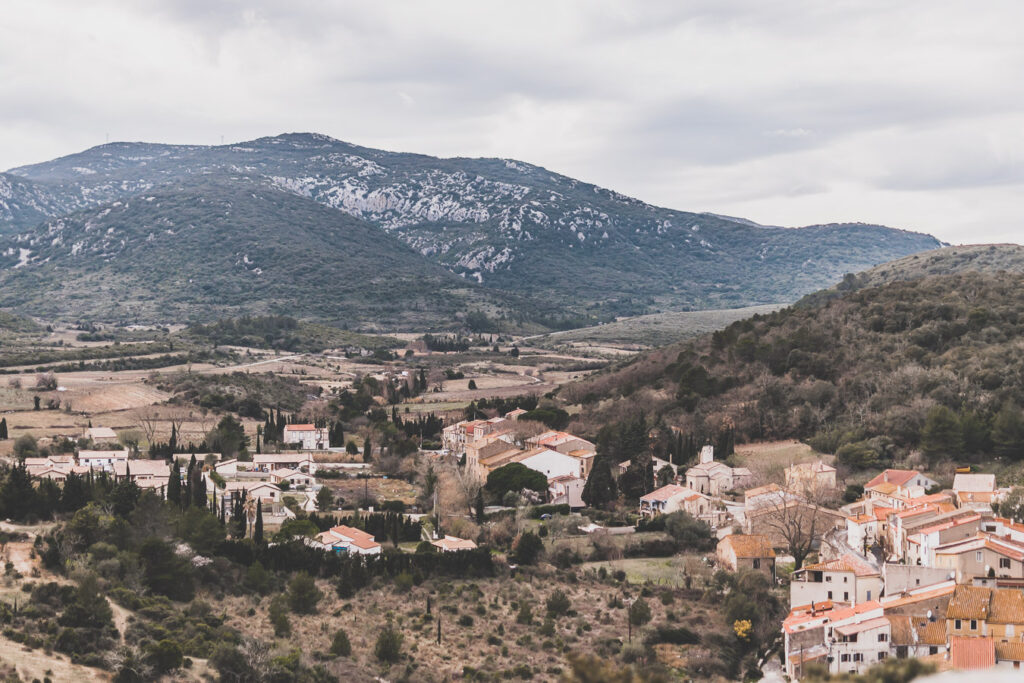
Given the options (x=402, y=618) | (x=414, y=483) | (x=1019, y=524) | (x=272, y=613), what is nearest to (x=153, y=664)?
(x=272, y=613)

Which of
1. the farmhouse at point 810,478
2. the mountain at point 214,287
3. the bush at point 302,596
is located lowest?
the bush at point 302,596

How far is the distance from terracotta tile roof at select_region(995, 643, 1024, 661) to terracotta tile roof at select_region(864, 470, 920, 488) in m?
17.1

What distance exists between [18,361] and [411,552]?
7646 cm

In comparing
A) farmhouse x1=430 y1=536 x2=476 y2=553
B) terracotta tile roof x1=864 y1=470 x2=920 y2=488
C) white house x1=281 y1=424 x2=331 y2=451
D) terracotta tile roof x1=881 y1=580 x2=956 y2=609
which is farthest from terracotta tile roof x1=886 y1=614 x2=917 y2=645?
white house x1=281 y1=424 x2=331 y2=451

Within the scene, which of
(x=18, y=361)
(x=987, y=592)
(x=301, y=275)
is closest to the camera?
(x=987, y=592)

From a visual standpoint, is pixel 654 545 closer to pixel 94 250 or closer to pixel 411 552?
pixel 411 552

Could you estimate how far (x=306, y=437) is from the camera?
66062mm

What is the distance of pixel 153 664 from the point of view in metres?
26.7

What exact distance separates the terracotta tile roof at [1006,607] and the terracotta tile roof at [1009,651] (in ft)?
3.93

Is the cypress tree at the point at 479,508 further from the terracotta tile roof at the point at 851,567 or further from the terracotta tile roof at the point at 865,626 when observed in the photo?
the terracotta tile roof at the point at 865,626

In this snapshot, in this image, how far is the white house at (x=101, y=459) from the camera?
52.9 m

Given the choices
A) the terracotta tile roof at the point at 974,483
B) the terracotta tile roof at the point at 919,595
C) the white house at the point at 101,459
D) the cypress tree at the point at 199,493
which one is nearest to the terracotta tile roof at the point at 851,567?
the terracotta tile roof at the point at 919,595

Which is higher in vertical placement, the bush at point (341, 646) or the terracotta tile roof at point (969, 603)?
the terracotta tile roof at point (969, 603)

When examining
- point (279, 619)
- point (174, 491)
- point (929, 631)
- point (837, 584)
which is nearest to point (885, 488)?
point (837, 584)
